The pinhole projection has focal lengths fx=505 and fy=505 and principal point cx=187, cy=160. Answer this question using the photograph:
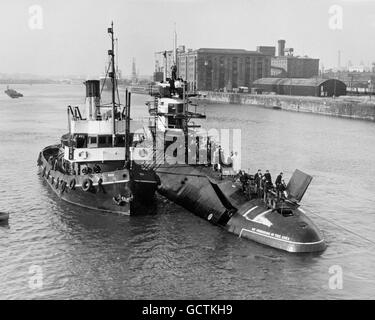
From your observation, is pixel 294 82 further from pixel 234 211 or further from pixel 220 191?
pixel 234 211

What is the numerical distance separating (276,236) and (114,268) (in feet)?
30.4

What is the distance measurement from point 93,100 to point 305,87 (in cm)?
12467

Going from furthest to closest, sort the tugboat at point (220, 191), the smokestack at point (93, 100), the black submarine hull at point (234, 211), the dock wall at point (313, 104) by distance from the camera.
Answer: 1. the dock wall at point (313, 104)
2. the smokestack at point (93, 100)
3. the tugboat at point (220, 191)
4. the black submarine hull at point (234, 211)

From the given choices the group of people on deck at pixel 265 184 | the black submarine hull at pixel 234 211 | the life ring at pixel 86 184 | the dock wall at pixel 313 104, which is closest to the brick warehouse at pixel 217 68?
the dock wall at pixel 313 104

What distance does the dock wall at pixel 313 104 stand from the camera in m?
109

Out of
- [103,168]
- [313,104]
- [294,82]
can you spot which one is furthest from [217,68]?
[103,168]

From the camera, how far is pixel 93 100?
133 ft

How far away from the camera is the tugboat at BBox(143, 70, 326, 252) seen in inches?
1136

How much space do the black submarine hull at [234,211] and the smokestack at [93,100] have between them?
6.86 meters

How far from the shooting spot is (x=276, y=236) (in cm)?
2870

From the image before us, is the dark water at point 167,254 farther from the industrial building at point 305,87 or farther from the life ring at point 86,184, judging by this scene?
the industrial building at point 305,87
